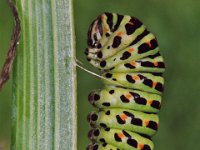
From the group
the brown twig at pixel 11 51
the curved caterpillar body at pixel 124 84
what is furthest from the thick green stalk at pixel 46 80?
the curved caterpillar body at pixel 124 84

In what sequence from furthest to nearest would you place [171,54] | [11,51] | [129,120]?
[171,54] → [129,120] → [11,51]

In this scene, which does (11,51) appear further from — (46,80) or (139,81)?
(139,81)

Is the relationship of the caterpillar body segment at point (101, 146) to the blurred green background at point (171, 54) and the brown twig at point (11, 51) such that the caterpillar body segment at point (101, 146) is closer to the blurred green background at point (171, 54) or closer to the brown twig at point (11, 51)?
the brown twig at point (11, 51)

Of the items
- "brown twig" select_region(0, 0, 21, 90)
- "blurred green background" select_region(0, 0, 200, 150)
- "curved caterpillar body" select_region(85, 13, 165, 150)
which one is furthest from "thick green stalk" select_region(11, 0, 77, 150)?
"blurred green background" select_region(0, 0, 200, 150)

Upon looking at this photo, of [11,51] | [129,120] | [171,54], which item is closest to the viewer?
[11,51]

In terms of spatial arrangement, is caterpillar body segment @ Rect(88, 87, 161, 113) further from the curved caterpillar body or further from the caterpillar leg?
the caterpillar leg

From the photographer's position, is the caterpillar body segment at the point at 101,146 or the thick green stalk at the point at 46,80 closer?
the thick green stalk at the point at 46,80

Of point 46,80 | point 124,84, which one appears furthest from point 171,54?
point 46,80
